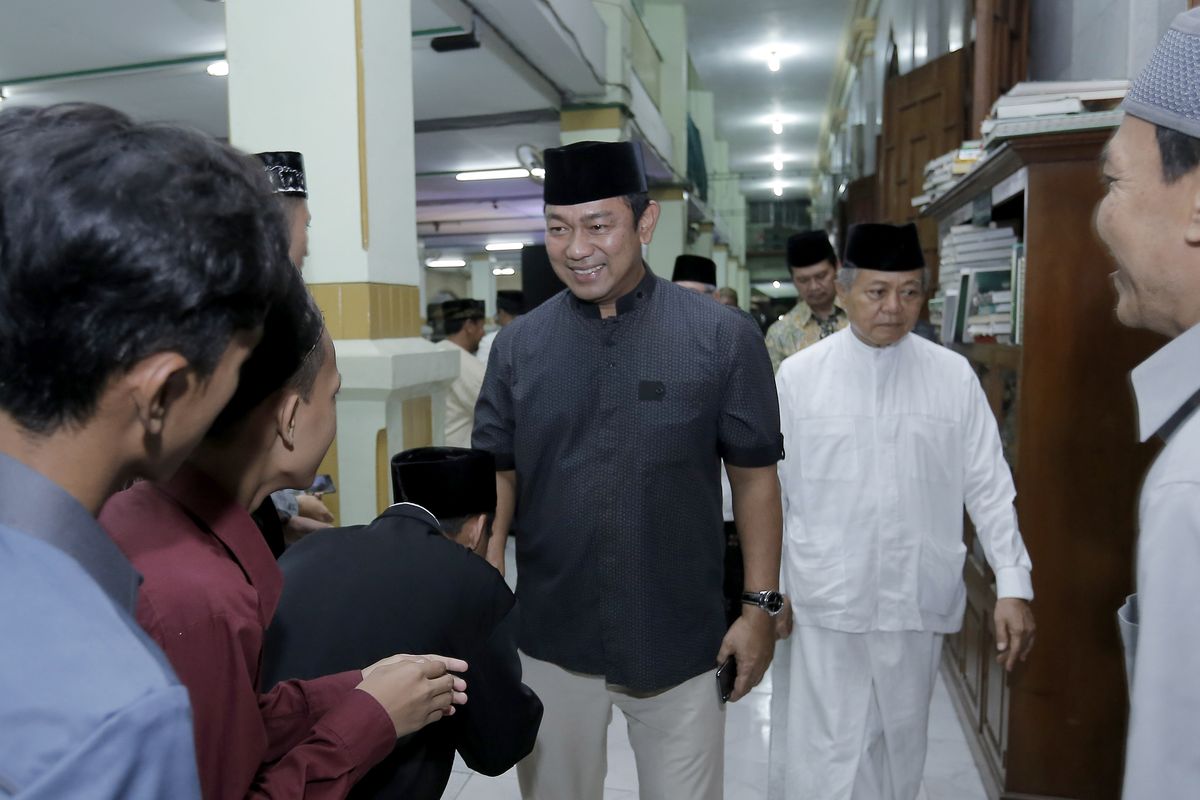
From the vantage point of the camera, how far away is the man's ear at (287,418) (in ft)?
2.76

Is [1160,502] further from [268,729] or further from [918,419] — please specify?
[918,419]

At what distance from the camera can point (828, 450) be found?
7.13 feet

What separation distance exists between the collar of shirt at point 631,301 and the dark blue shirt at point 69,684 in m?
1.30

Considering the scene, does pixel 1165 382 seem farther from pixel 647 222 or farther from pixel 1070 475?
pixel 1070 475

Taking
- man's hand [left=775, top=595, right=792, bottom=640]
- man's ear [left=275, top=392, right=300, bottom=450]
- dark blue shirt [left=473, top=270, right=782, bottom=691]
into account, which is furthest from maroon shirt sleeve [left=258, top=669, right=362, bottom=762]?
man's hand [left=775, top=595, right=792, bottom=640]

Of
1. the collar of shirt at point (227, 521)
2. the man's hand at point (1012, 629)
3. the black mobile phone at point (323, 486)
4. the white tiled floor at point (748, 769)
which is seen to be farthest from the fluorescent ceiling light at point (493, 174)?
the collar of shirt at point (227, 521)

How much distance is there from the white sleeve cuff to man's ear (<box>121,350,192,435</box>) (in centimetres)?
197

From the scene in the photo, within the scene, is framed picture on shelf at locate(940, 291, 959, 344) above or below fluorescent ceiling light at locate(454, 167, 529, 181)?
below

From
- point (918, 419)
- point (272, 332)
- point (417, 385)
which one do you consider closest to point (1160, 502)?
point (272, 332)

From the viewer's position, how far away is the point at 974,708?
9.41 feet

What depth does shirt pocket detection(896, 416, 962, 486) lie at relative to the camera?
2.12 m

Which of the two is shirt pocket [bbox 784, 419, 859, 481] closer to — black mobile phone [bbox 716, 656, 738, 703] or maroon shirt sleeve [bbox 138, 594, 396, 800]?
black mobile phone [bbox 716, 656, 738, 703]

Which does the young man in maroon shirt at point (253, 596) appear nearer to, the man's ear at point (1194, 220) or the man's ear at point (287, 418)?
the man's ear at point (287, 418)

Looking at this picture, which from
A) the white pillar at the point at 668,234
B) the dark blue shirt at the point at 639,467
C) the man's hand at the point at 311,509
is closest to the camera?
the dark blue shirt at the point at 639,467
